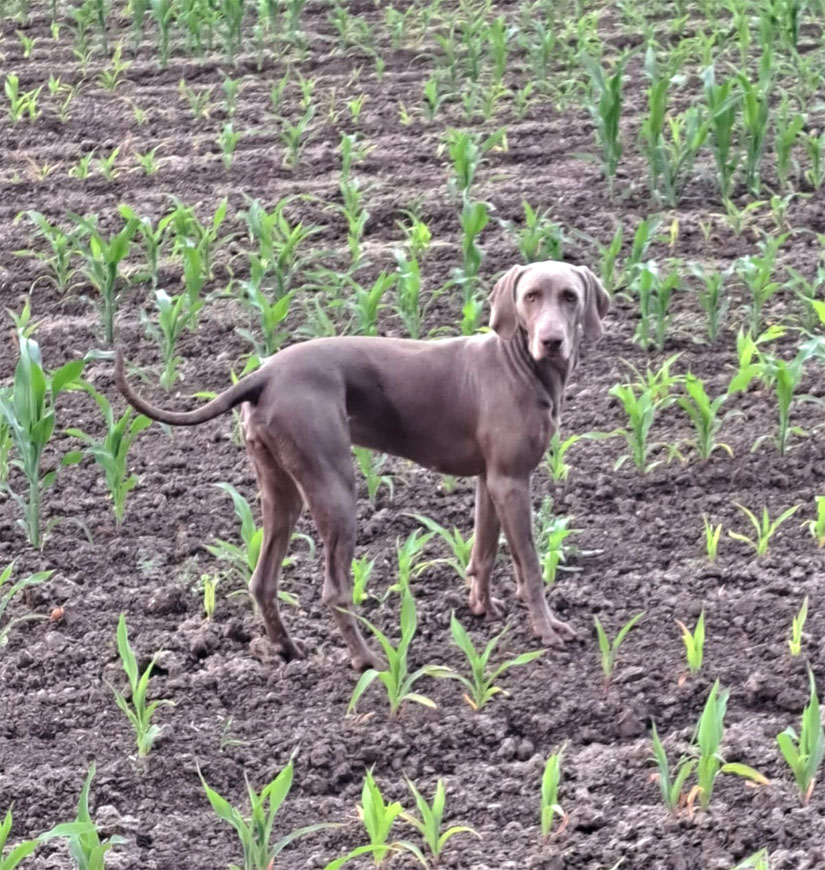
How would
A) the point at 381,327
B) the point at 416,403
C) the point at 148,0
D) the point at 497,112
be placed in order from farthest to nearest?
the point at 148,0 < the point at 497,112 < the point at 381,327 < the point at 416,403

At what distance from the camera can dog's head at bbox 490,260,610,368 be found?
3.97 meters

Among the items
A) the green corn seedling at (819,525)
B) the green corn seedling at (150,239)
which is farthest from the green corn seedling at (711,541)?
the green corn seedling at (150,239)

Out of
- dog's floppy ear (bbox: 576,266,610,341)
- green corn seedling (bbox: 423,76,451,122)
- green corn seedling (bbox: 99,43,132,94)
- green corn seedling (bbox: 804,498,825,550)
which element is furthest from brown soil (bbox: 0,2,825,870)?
green corn seedling (bbox: 99,43,132,94)

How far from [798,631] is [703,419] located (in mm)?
1228

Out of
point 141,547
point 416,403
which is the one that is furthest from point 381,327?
point 416,403

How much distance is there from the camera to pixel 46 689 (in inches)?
168

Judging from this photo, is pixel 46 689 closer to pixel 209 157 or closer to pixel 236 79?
pixel 209 157

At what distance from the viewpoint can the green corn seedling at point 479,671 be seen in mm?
3953

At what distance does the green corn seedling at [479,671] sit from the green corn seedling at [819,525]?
3.76 feet

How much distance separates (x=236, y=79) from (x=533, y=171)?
2.53 meters

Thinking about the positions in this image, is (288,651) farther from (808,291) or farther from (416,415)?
(808,291)

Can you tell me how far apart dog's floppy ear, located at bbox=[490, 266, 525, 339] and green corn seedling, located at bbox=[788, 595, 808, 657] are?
111cm

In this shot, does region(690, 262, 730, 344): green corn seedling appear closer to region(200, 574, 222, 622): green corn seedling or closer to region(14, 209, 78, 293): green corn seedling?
region(200, 574, 222, 622): green corn seedling

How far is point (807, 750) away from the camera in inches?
137
